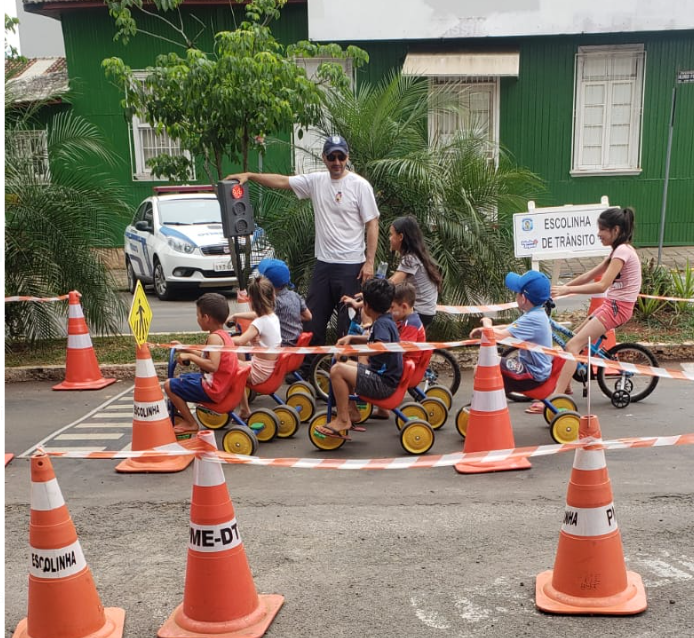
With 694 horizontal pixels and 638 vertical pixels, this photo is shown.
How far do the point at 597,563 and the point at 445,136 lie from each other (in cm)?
711

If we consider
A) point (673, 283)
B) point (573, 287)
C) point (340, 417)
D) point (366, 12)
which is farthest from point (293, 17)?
point (340, 417)

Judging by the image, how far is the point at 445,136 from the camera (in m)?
9.80

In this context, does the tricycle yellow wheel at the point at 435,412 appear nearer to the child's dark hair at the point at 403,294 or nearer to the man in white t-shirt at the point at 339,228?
the child's dark hair at the point at 403,294

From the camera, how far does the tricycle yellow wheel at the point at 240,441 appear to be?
18.7ft

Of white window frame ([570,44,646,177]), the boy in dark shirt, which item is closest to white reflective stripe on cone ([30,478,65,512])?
the boy in dark shirt

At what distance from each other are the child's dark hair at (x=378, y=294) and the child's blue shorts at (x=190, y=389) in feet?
4.37

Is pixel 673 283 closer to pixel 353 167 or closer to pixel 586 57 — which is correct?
pixel 353 167

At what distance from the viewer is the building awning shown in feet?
54.4

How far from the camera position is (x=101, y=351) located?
30.6 feet

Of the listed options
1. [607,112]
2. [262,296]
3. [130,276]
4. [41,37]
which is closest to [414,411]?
[262,296]

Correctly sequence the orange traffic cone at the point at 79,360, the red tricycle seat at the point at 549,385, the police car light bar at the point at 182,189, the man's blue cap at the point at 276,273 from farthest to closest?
1. the police car light bar at the point at 182,189
2. the orange traffic cone at the point at 79,360
3. the man's blue cap at the point at 276,273
4. the red tricycle seat at the point at 549,385

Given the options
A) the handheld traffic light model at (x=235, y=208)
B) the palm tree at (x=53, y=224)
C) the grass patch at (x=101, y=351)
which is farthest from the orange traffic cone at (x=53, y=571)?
the palm tree at (x=53, y=224)

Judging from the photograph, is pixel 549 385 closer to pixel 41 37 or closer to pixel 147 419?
pixel 147 419

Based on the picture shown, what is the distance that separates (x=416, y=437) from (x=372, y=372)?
0.56 m
